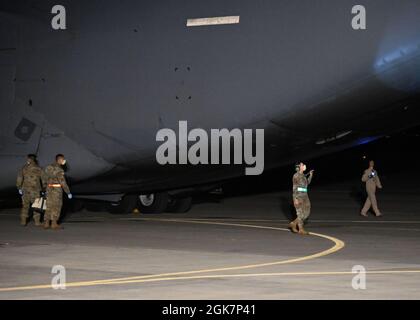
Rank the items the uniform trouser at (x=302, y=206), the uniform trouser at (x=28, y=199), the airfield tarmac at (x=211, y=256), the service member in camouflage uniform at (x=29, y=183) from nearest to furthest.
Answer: the airfield tarmac at (x=211, y=256) → the uniform trouser at (x=302, y=206) → the service member in camouflage uniform at (x=29, y=183) → the uniform trouser at (x=28, y=199)

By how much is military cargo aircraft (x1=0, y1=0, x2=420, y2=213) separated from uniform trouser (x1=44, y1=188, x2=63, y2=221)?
0.96 m

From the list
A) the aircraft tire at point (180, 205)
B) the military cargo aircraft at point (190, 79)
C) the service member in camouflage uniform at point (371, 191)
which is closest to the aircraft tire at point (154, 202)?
the aircraft tire at point (180, 205)

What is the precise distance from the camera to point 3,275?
15078mm

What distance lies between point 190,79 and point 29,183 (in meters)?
4.57

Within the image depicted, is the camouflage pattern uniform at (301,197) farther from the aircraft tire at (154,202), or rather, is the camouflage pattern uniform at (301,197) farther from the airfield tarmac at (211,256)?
the aircraft tire at (154,202)

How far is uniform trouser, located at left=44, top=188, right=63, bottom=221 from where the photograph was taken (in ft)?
73.5

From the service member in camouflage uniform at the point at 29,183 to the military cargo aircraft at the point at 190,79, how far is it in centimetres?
37

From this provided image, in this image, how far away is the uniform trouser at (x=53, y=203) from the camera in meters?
22.4

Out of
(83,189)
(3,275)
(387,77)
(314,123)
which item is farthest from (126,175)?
(3,275)

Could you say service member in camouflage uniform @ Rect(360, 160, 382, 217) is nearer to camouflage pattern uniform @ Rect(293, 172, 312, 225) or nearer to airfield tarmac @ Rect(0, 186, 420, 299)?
airfield tarmac @ Rect(0, 186, 420, 299)

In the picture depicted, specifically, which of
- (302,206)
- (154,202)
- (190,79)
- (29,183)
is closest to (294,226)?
(302,206)

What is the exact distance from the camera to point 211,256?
17.8m

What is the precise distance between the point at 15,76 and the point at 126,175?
341 centimetres

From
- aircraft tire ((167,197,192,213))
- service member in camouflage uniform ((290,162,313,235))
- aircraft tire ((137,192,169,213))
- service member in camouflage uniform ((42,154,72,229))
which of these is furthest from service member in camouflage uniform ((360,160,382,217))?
service member in camouflage uniform ((42,154,72,229))
